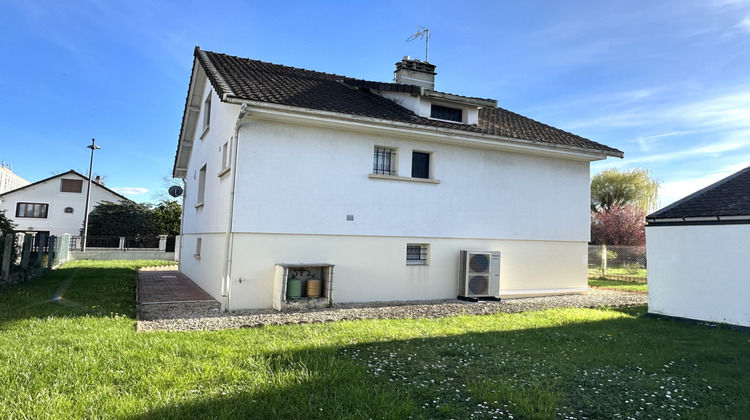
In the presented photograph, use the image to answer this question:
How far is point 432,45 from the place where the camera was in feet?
49.1

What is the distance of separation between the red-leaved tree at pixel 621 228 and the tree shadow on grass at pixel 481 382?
68.6 feet

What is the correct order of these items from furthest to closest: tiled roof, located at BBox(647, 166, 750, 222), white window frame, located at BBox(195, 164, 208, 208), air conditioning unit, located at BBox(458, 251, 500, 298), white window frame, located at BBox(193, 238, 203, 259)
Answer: white window frame, located at BBox(195, 164, 208, 208) → white window frame, located at BBox(193, 238, 203, 259) → air conditioning unit, located at BBox(458, 251, 500, 298) → tiled roof, located at BBox(647, 166, 750, 222)

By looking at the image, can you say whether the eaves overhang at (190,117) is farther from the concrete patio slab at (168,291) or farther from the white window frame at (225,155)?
the concrete patio slab at (168,291)

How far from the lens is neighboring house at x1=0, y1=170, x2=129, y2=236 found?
38.9 m

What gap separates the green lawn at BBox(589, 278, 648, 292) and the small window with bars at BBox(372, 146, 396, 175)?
9.68m

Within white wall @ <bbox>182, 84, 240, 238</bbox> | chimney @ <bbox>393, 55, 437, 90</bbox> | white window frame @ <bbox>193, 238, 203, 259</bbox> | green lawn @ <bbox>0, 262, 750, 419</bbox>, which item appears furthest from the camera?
chimney @ <bbox>393, 55, 437, 90</bbox>

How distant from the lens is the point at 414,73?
568 inches

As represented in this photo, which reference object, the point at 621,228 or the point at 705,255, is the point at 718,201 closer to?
the point at 705,255

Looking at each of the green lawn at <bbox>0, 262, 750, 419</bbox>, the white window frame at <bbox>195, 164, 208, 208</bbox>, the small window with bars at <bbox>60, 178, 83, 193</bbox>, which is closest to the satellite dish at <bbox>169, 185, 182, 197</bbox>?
the white window frame at <bbox>195, 164, 208, 208</bbox>

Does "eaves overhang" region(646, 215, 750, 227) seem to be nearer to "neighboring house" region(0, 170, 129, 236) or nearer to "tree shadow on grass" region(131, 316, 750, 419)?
"tree shadow on grass" region(131, 316, 750, 419)

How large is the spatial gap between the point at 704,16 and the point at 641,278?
1305cm

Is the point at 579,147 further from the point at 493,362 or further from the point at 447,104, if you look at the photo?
the point at 493,362

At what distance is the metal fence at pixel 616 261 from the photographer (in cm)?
1823

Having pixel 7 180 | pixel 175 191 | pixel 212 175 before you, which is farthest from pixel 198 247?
pixel 7 180
